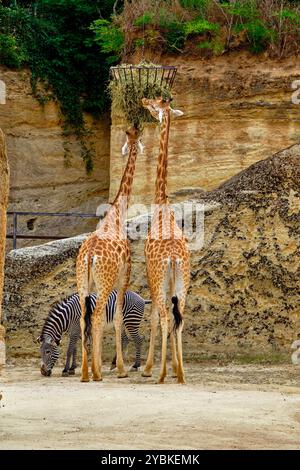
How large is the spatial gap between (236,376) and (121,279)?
178cm

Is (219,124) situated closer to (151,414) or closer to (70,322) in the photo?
(70,322)

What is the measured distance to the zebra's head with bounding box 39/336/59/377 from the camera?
12.9 meters

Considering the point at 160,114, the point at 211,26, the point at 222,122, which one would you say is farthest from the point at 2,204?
the point at 211,26

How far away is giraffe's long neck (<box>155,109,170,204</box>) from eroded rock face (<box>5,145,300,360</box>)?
1.33 meters

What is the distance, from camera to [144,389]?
35.1ft

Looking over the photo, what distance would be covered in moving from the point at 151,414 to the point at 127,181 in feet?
17.2

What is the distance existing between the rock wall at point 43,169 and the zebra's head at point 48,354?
9.56m

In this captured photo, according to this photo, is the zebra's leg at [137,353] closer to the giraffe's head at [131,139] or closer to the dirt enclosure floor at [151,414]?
the dirt enclosure floor at [151,414]

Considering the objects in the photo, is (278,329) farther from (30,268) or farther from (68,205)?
(68,205)

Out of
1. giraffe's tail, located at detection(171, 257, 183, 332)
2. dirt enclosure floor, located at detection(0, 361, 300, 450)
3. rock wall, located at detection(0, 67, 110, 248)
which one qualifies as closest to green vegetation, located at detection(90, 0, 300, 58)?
rock wall, located at detection(0, 67, 110, 248)

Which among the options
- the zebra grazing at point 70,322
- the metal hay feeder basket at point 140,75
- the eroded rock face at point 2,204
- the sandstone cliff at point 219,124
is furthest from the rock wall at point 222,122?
the eroded rock face at point 2,204

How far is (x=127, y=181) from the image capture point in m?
13.3

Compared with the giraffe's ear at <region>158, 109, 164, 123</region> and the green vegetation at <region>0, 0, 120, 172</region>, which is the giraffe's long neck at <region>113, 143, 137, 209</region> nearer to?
the giraffe's ear at <region>158, 109, 164, 123</region>

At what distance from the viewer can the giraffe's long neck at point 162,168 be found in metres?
13.1
